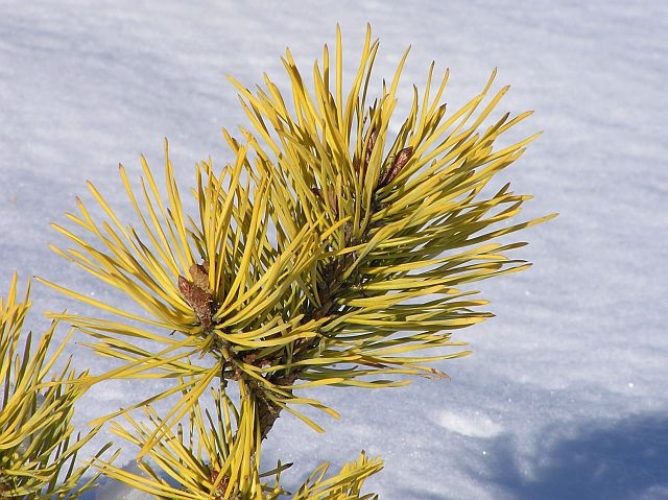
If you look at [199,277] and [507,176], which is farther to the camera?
[507,176]

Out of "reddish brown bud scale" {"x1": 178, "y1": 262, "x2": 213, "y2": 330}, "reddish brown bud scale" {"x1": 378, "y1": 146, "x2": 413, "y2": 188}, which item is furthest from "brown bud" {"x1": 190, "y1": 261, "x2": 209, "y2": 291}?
"reddish brown bud scale" {"x1": 378, "y1": 146, "x2": 413, "y2": 188}

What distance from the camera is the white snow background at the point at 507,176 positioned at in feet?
5.01

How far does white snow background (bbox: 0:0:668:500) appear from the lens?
153 cm

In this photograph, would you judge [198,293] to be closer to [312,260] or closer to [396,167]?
[312,260]

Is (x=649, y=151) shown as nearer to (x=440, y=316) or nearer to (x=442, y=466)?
(x=442, y=466)

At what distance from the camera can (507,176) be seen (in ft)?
8.71

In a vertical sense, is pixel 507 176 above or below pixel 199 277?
below

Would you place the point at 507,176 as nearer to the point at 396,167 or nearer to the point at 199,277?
the point at 396,167

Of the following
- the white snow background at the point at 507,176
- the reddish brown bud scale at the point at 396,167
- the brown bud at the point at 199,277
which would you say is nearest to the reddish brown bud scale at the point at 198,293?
the brown bud at the point at 199,277

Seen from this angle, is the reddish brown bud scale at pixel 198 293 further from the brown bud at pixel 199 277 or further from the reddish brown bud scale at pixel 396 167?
the reddish brown bud scale at pixel 396 167

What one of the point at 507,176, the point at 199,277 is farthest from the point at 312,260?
the point at 507,176

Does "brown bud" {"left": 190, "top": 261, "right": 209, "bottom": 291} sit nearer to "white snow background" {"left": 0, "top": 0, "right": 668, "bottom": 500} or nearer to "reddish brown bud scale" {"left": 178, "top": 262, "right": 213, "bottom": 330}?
"reddish brown bud scale" {"left": 178, "top": 262, "right": 213, "bottom": 330}

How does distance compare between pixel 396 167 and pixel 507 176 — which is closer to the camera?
pixel 396 167

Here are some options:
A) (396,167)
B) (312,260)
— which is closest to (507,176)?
(396,167)
